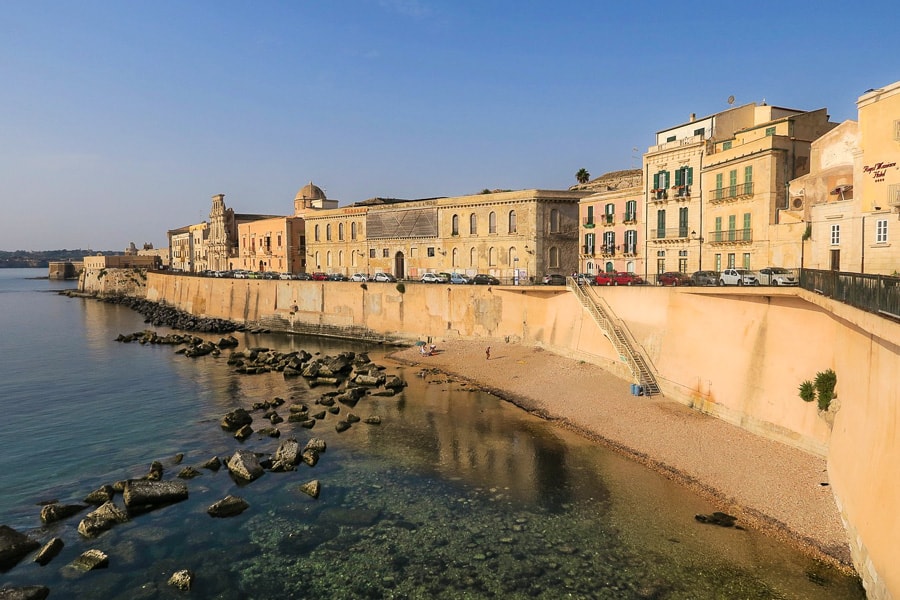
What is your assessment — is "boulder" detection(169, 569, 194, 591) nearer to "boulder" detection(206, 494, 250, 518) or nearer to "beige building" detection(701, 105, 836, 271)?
"boulder" detection(206, 494, 250, 518)

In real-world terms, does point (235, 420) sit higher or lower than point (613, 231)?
lower

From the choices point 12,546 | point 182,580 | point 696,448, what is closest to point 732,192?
point 696,448

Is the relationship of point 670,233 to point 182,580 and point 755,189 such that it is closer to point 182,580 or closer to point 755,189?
point 755,189

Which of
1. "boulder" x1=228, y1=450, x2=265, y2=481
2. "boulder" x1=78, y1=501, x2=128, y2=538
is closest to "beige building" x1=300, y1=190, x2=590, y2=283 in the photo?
"boulder" x1=228, y1=450, x2=265, y2=481

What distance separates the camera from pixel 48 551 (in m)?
17.4

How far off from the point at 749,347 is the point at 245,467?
22.3 meters

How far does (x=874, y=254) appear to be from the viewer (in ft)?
70.4

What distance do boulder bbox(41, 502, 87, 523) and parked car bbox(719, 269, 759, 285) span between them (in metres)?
29.0

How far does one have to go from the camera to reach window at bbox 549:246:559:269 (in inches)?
2133

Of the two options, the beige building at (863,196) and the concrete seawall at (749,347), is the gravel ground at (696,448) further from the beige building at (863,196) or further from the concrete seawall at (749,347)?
the beige building at (863,196)

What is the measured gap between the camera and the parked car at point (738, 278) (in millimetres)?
25420

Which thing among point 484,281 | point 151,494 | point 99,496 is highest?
point 484,281

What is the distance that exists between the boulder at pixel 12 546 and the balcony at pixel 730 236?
35.6m

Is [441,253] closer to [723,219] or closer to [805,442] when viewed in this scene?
[723,219]
